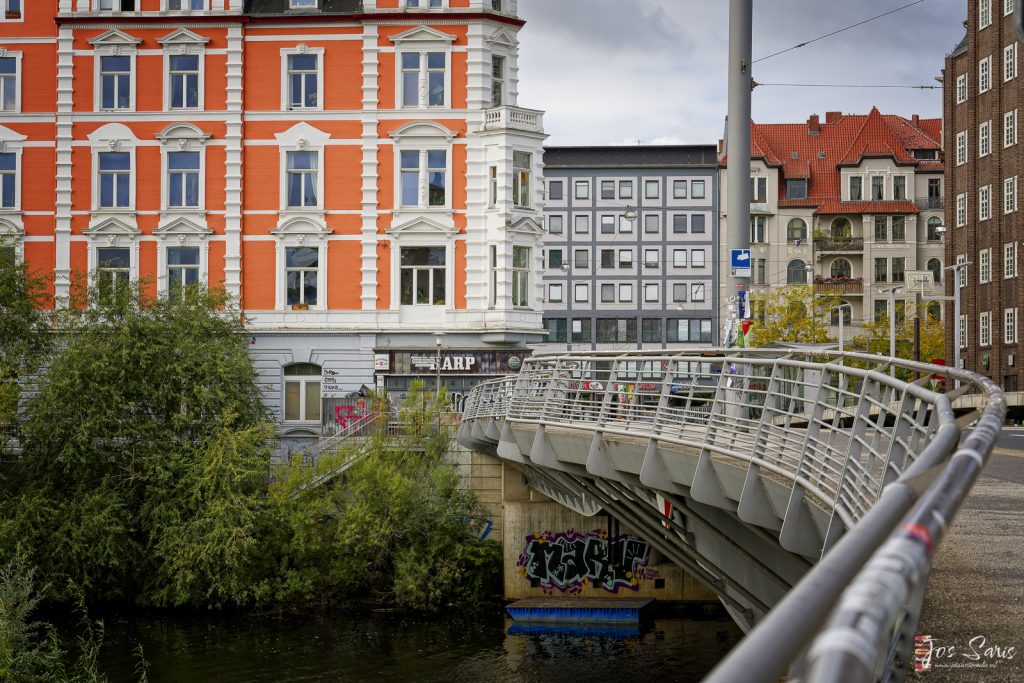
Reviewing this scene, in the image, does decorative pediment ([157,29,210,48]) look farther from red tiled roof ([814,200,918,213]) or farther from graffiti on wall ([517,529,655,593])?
red tiled roof ([814,200,918,213])

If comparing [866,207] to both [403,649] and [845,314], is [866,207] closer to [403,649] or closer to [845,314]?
[845,314]

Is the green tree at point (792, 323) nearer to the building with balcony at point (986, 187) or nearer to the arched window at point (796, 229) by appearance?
the building with balcony at point (986, 187)

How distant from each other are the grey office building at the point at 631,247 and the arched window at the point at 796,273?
5.15 meters

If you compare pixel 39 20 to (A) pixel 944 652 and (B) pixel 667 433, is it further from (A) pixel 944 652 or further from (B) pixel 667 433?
(A) pixel 944 652

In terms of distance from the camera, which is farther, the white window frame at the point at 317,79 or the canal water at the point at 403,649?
the white window frame at the point at 317,79

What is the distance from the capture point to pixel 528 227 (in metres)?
46.0

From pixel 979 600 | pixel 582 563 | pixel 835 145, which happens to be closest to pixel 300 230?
pixel 582 563

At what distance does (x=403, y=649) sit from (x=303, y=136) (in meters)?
19.8

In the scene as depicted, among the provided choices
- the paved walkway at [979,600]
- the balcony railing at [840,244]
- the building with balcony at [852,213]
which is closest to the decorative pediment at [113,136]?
the paved walkway at [979,600]

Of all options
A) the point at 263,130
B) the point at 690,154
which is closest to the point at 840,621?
the point at 263,130

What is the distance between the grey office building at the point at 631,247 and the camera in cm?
9375

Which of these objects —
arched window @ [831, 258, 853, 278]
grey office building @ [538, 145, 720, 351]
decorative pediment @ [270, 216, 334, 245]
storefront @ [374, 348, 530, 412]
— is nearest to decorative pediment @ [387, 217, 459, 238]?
decorative pediment @ [270, 216, 334, 245]

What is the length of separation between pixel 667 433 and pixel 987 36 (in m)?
58.5

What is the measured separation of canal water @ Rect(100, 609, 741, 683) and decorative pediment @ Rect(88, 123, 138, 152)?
56.3 ft
